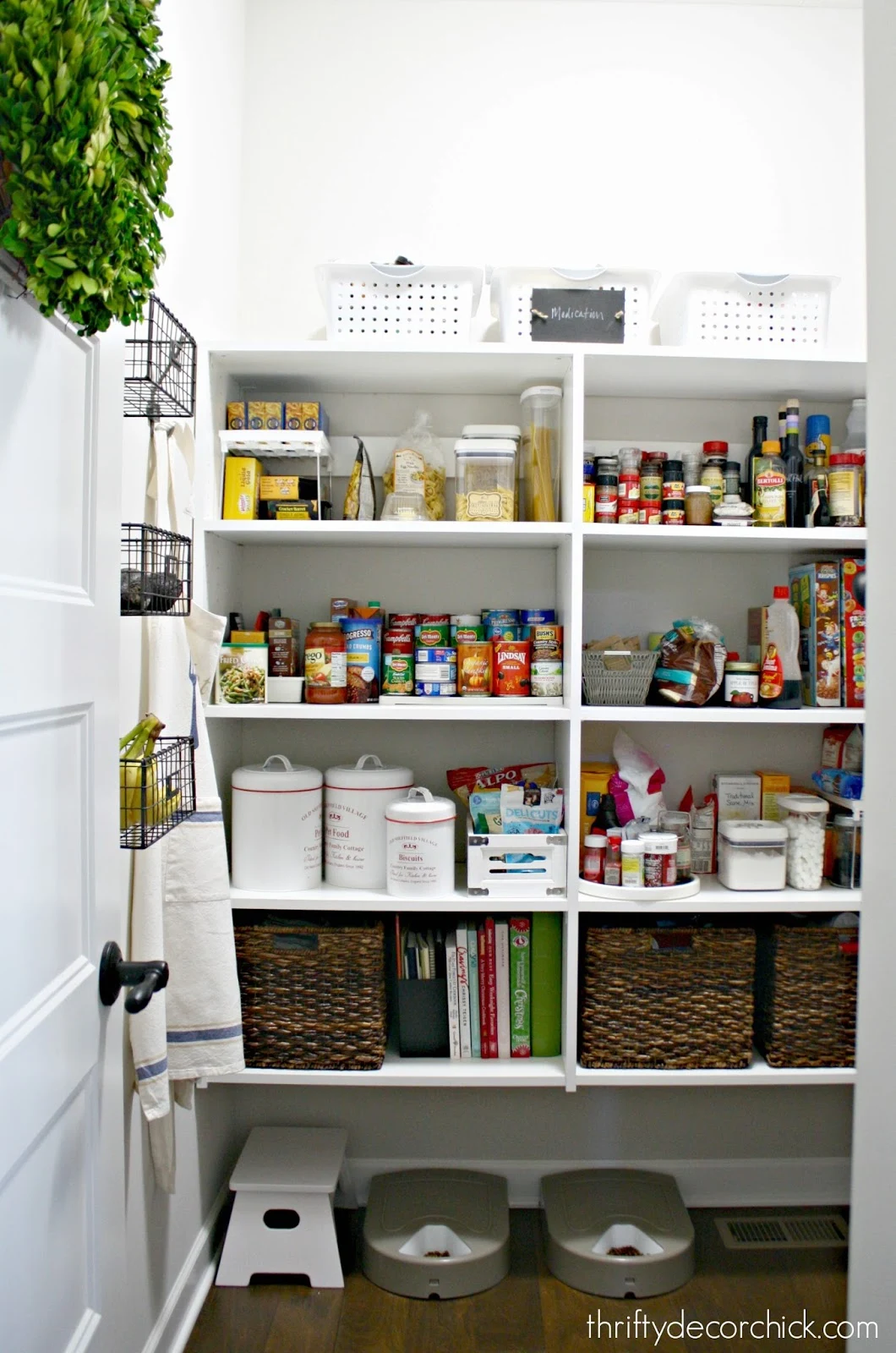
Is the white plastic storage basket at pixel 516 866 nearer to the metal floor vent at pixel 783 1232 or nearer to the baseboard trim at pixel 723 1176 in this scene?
the baseboard trim at pixel 723 1176

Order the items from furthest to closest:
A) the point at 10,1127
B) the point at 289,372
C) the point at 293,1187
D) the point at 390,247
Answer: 1. the point at 390,247
2. the point at 289,372
3. the point at 293,1187
4. the point at 10,1127

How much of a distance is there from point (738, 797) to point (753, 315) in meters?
1.14

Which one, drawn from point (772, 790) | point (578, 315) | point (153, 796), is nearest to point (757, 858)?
point (772, 790)

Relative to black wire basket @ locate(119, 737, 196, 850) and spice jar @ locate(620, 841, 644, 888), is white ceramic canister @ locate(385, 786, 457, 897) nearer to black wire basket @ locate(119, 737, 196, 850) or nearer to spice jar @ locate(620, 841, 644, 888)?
spice jar @ locate(620, 841, 644, 888)

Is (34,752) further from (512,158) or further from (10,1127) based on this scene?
(512,158)

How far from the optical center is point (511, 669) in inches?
84.9

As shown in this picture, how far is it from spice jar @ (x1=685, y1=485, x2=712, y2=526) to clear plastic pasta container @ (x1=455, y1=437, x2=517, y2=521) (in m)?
0.41

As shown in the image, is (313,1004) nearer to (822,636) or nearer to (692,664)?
(692,664)

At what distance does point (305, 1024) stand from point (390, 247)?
190cm

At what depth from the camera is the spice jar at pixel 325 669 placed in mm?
2168

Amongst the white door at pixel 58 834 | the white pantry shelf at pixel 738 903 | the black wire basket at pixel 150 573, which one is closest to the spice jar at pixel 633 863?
the white pantry shelf at pixel 738 903

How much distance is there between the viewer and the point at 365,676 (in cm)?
217

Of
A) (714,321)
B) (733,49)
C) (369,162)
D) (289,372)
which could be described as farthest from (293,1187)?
(733,49)

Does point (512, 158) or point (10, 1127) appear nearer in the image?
point (10, 1127)
